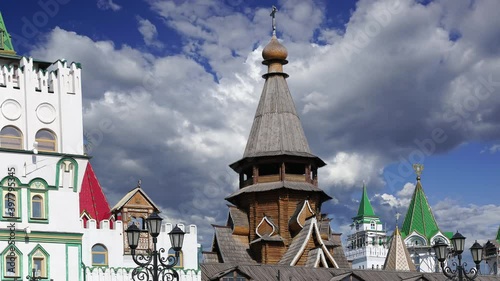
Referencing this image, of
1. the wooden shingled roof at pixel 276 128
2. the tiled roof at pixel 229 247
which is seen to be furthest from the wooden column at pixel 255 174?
the tiled roof at pixel 229 247

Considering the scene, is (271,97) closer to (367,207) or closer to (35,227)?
(35,227)

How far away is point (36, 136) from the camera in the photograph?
112ft

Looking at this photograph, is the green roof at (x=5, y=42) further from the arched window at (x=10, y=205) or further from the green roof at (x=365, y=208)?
the green roof at (x=365, y=208)

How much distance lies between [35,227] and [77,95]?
18.6 ft

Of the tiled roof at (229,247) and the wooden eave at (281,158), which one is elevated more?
the wooden eave at (281,158)

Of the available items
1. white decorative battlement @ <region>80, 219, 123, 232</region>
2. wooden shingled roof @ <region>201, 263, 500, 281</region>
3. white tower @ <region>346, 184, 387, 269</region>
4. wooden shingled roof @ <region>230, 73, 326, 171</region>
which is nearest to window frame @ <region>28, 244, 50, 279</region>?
Result: white decorative battlement @ <region>80, 219, 123, 232</region>

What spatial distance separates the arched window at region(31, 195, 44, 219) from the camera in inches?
1298

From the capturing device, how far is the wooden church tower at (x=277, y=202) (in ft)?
162

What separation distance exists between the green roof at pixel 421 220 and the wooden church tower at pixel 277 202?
42392 mm

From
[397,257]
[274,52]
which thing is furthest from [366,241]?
[274,52]

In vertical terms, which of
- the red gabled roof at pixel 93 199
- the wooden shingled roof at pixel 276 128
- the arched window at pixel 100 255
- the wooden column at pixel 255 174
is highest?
the wooden shingled roof at pixel 276 128

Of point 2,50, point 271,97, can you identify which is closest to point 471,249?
point 2,50

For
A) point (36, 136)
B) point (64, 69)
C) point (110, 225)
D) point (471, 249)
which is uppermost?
point (64, 69)

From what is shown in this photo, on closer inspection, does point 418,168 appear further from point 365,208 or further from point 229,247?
point 229,247
